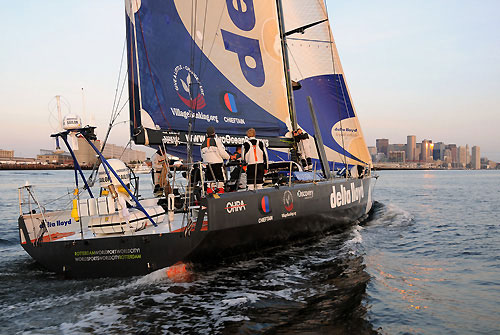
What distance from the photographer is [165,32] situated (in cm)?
838

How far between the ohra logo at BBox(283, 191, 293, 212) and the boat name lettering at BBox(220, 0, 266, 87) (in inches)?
144

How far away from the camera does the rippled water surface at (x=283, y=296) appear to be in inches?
177

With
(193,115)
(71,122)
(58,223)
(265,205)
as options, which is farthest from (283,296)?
(193,115)

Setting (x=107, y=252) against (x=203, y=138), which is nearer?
(x=107, y=252)

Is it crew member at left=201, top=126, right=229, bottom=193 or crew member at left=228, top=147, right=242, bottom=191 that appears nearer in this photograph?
crew member at left=201, top=126, right=229, bottom=193

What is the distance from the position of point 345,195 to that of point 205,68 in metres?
4.26

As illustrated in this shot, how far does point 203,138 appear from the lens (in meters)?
8.61

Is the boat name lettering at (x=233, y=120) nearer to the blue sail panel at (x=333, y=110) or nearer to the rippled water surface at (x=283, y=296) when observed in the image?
the rippled water surface at (x=283, y=296)

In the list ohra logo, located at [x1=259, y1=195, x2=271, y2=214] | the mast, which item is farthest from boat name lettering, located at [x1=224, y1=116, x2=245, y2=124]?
ohra logo, located at [x1=259, y1=195, x2=271, y2=214]

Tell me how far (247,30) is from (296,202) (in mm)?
4755

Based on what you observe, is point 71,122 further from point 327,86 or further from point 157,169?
point 327,86

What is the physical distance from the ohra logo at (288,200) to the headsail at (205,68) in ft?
7.18

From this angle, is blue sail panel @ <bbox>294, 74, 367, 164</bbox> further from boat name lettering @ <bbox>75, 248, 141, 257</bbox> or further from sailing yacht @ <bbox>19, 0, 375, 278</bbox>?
boat name lettering @ <bbox>75, 248, 141, 257</bbox>

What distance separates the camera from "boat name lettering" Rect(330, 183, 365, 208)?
898 cm
